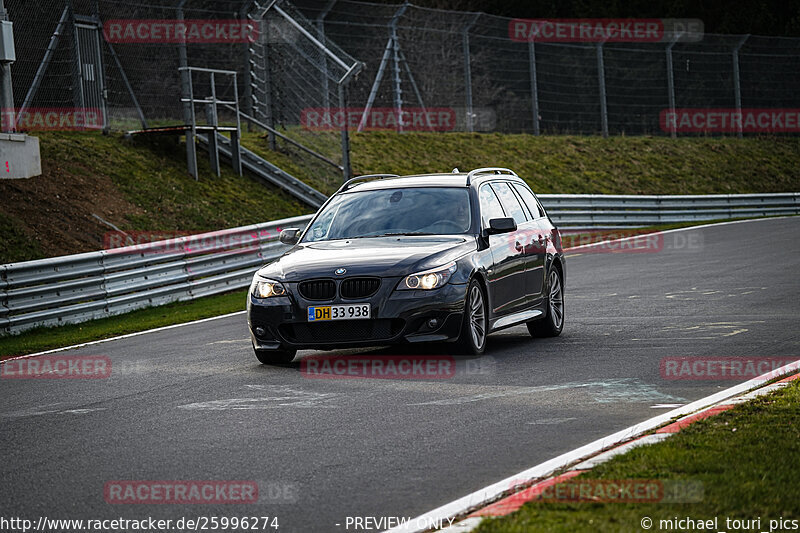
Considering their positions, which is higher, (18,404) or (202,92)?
(202,92)

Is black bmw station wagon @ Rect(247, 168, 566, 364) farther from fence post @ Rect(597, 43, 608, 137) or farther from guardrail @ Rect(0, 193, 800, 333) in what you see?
fence post @ Rect(597, 43, 608, 137)

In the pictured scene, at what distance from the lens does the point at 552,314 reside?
12.5 meters

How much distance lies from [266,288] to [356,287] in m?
0.85

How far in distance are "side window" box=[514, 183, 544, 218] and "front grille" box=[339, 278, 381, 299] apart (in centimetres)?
335

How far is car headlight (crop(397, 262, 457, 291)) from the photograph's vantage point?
1036cm

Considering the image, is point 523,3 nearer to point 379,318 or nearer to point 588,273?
point 588,273

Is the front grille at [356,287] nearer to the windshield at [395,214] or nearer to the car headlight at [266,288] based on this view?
the car headlight at [266,288]

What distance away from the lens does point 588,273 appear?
19641 mm

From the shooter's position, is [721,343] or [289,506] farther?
[721,343]

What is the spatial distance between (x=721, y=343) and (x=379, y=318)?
10.3 ft

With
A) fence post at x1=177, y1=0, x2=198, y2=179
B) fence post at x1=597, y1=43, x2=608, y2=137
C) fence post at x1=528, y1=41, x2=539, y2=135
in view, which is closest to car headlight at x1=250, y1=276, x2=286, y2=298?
fence post at x1=177, y1=0, x2=198, y2=179

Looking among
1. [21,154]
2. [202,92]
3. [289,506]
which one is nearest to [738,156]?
[202,92]

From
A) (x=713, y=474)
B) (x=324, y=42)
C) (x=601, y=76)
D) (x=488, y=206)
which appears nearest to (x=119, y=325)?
(x=488, y=206)

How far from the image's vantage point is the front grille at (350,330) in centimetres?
1028
